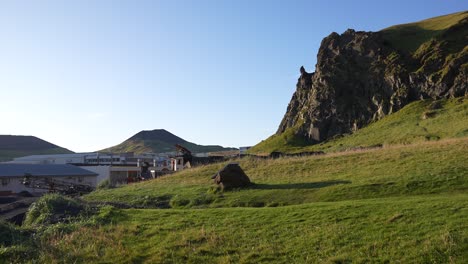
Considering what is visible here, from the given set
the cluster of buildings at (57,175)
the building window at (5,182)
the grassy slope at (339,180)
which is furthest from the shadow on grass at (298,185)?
the building window at (5,182)

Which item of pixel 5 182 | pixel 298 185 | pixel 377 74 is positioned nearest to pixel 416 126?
pixel 377 74

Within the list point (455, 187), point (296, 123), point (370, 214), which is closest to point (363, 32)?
point (296, 123)

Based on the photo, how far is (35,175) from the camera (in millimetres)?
83562

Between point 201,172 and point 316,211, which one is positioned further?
point 201,172

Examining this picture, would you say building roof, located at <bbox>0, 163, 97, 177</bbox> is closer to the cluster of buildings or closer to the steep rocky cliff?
the cluster of buildings

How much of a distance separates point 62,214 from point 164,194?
11.9 metres

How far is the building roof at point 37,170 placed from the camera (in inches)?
3120

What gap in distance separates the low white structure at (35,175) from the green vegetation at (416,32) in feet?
255

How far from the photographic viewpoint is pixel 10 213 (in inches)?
1265

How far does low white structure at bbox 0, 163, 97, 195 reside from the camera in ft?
247

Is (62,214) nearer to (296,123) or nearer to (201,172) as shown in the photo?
(201,172)

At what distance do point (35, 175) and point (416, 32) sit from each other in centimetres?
9846

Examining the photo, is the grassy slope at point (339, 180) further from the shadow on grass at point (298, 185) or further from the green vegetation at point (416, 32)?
the green vegetation at point (416, 32)

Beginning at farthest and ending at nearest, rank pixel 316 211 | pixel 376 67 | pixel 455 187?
1. pixel 376 67
2. pixel 455 187
3. pixel 316 211
